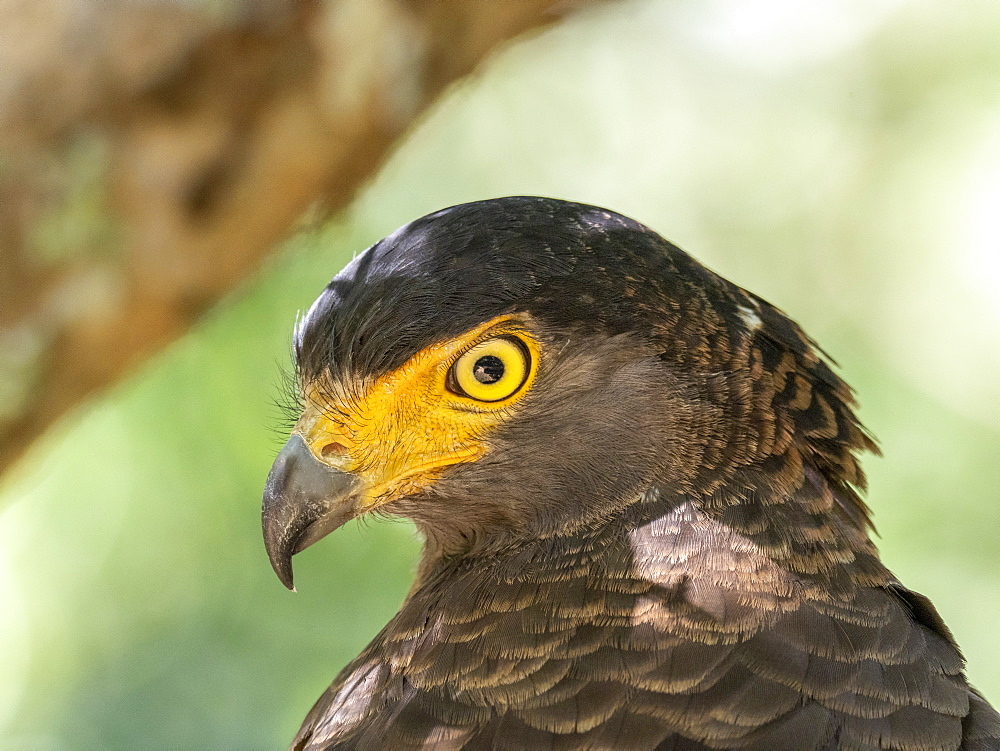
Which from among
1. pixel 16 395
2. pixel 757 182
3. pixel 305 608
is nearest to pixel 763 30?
pixel 757 182

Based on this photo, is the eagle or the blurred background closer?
the eagle

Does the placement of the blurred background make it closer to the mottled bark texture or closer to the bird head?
the mottled bark texture

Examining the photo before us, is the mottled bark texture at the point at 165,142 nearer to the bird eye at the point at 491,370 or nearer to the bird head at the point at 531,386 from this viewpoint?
the bird head at the point at 531,386

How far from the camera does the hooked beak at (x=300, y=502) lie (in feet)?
8.73

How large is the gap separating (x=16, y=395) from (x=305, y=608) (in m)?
3.46

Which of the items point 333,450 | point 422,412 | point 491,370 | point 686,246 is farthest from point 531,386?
point 686,246

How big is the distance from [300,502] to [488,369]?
0.62 m

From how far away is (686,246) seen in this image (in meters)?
7.68

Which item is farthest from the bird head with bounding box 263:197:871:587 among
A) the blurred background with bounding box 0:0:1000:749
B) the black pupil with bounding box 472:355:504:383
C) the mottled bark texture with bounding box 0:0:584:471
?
the blurred background with bounding box 0:0:1000:749

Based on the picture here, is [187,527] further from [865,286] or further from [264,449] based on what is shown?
[865,286]

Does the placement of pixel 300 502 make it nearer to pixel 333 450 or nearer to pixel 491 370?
pixel 333 450

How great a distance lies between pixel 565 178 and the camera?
781 centimetres

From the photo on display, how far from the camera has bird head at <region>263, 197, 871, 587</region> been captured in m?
2.62

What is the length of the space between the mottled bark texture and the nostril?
1431mm
